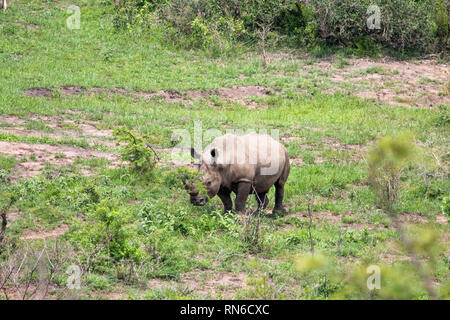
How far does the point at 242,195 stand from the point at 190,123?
5.83m

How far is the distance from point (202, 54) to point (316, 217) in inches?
487

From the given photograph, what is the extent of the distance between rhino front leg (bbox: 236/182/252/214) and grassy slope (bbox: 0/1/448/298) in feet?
1.83

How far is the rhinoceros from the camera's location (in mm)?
10453

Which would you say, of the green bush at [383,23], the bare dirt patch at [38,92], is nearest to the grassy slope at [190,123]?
the bare dirt patch at [38,92]

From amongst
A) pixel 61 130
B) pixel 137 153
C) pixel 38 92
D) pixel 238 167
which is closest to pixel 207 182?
pixel 238 167

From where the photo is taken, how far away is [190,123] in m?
16.3

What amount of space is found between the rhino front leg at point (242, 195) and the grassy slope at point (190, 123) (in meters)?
0.56

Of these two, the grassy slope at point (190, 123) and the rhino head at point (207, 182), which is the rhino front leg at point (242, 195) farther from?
the grassy slope at point (190, 123)

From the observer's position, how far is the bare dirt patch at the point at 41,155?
12.1 m

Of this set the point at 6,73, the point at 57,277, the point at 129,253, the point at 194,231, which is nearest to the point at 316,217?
the point at 194,231

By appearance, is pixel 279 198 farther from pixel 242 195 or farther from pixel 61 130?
pixel 61 130

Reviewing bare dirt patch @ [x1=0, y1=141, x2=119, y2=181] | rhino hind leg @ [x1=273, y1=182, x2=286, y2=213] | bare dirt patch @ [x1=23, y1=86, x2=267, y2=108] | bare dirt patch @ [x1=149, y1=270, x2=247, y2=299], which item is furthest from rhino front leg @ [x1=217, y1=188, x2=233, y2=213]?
bare dirt patch @ [x1=23, y1=86, x2=267, y2=108]

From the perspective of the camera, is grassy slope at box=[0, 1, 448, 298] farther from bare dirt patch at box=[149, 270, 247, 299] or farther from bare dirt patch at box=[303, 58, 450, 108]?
bare dirt patch at box=[303, 58, 450, 108]

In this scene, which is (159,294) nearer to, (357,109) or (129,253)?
(129,253)
